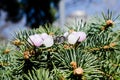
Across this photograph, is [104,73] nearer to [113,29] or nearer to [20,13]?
[113,29]

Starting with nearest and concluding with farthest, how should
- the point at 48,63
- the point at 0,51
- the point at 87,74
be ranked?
the point at 87,74 → the point at 48,63 → the point at 0,51

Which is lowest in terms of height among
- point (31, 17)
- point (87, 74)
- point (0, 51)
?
Result: point (87, 74)

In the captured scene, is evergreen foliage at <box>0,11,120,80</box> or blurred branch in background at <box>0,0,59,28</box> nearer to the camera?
evergreen foliage at <box>0,11,120,80</box>

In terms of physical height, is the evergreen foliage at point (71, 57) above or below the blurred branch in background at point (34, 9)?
below

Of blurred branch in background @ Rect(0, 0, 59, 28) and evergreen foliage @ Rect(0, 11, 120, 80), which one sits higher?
blurred branch in background @ Rect(0, 0, 59, 28)

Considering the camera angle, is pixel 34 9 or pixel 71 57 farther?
pixel 34 9

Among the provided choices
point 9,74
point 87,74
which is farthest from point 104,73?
point 9,74

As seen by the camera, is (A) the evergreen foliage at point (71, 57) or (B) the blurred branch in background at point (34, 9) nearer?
(A) the evergreen foliage at point (71, 57)

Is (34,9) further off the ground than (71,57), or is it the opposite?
(34,9)
